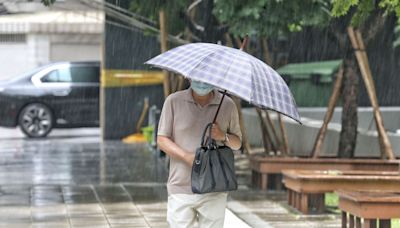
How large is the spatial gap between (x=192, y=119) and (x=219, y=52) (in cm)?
50

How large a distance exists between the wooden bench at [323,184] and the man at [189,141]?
14.1 feet

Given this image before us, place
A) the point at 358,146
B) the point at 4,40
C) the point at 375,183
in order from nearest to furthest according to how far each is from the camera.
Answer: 1. the point at 375,183
2. the point at 358,146
3. the point at 4,40

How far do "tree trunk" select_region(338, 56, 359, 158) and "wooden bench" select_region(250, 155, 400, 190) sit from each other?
1.17 m

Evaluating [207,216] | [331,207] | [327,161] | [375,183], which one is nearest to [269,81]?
[207,216]

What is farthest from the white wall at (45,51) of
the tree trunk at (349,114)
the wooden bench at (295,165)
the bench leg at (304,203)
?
the bench leg at (304,203)

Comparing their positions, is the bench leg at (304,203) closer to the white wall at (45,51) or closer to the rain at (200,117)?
the rain at (200,117)

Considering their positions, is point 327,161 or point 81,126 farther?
point 81,126

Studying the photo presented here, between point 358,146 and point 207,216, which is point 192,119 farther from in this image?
point 358,146

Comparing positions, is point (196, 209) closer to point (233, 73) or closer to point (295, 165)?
point (233, 73)

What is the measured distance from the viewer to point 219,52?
616 centimetres

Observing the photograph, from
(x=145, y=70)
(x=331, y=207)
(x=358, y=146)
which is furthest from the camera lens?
(x=145, y=70)

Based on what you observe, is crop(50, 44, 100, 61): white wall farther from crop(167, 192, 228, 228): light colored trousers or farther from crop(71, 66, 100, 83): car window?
crop(167, 192, 228, 228): light colored trousers

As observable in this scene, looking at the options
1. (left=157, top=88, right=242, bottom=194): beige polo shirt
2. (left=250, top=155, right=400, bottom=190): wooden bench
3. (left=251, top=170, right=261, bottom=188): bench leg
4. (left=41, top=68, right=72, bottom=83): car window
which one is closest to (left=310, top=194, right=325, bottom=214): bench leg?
(left=250, top=155, right=400, bottom=190): wooden bench

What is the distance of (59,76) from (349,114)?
10042 mm
